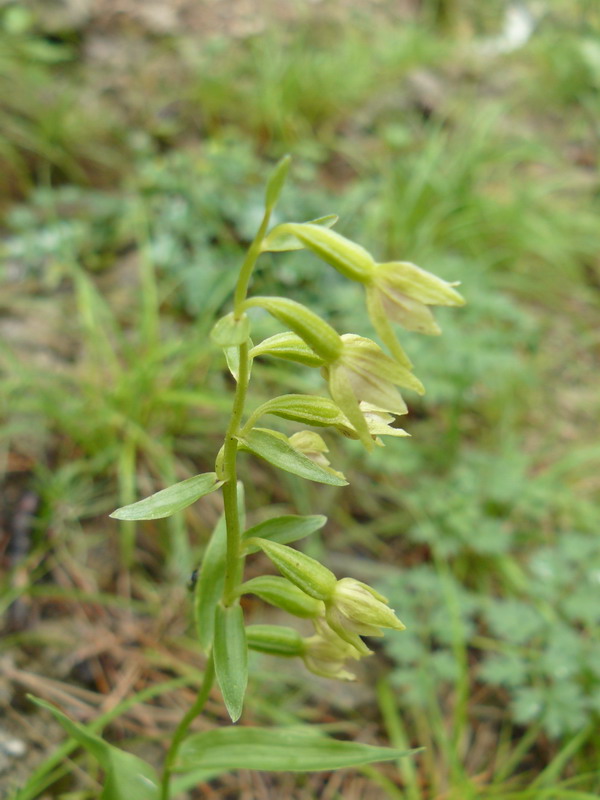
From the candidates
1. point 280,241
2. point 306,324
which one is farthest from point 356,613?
point 280,241

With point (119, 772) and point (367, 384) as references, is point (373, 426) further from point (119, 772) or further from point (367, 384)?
point (119, 772)

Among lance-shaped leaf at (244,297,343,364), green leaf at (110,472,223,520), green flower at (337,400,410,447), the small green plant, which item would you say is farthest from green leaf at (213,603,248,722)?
lance-shaped leaf at (244,297,343,364)

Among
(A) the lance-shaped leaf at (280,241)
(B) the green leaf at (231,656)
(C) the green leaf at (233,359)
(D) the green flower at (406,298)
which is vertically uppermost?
(A) the lance-shaped leaf at (280,241)

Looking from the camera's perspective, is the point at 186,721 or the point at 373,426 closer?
the point at 373,426

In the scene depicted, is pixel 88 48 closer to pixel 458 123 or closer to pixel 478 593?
pixel 458 123

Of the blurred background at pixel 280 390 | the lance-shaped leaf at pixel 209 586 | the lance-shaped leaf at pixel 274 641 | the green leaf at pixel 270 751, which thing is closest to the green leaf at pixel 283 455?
the lance-shaped leaf at pixel 209 586

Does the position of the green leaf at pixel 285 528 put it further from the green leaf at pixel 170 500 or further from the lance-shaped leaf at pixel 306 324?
the lance-shaped leaf at pixel 306 324

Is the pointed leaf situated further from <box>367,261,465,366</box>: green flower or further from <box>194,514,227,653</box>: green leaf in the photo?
<box>367,261,465,366</box>: green flower
